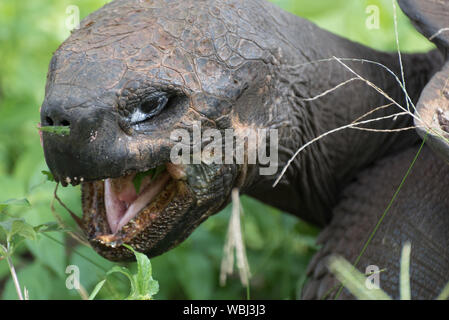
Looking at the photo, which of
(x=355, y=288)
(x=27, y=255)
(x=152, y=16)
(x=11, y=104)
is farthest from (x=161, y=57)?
(x=27, y=255)

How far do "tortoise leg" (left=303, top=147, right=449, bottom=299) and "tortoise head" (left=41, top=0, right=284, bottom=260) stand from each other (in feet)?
1.39

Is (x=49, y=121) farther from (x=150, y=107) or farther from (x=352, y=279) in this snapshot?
(x=352, y=279)

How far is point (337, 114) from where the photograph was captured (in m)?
2.05

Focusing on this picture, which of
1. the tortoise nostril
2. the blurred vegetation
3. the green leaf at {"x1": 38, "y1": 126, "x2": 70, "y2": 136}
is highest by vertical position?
the tortoise nostril

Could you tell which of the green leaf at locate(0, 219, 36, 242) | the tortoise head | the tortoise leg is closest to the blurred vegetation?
the green leaf at locate(0, 219, 36, 242)

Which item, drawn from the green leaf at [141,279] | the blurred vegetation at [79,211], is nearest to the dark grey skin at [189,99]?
the green leaf at [141,279]

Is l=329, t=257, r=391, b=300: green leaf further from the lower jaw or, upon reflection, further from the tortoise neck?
the lower jaw

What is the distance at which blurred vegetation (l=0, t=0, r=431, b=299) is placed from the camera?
235 cm

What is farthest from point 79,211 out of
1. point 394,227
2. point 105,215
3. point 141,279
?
point 394,227

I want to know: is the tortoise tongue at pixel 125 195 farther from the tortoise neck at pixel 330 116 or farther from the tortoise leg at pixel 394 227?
Answer: the tortoise leg at pixel 394 227

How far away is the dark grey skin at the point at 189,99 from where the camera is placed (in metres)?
1.52

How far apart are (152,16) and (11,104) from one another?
1759 millimetres

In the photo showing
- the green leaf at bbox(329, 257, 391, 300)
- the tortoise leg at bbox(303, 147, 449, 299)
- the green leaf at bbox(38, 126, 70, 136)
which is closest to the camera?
the green leaf at bbox(38, 126, 70, 136)
